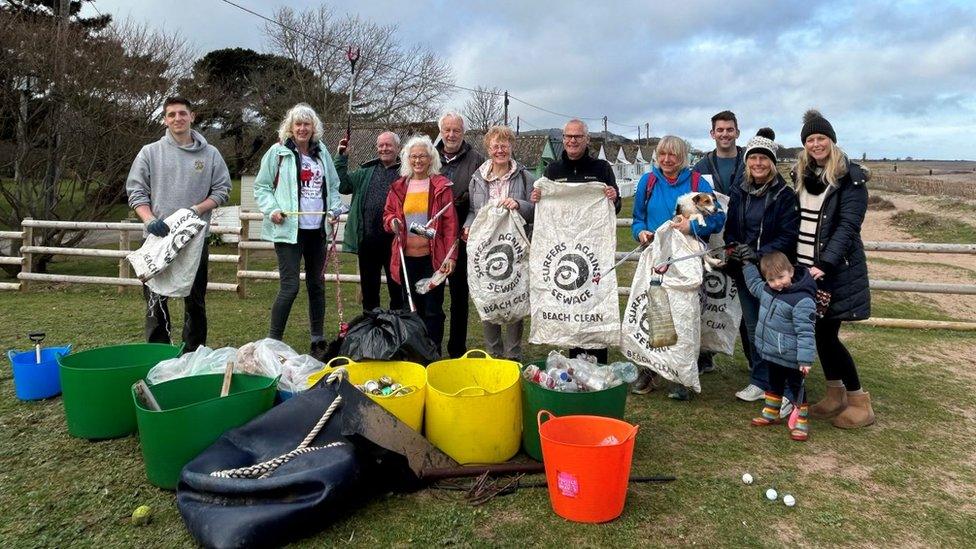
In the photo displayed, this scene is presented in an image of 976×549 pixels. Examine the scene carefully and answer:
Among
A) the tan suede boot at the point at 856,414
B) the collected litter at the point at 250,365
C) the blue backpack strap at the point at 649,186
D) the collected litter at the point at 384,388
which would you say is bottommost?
the tan suede boot at the point at 856,414

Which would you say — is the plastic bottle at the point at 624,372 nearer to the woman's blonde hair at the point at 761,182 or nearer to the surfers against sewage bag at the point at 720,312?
the surfers against sewage bag at the point at 720,312

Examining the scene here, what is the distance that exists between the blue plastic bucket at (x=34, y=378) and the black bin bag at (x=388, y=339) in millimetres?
1902

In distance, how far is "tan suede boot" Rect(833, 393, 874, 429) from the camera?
3.60m

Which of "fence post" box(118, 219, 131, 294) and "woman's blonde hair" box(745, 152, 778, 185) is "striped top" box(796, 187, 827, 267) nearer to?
"woman's blonde hair" box(745, 152, 778, 185)

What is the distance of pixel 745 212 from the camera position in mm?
3803

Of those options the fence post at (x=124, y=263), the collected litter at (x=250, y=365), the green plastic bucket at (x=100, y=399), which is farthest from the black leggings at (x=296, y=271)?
the fence post at (x=124, y=263)

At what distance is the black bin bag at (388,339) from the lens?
3348 millimetres

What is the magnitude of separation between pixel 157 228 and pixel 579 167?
8.92 feet

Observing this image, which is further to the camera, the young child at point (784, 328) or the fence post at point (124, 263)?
the fence post at point (124, 263)

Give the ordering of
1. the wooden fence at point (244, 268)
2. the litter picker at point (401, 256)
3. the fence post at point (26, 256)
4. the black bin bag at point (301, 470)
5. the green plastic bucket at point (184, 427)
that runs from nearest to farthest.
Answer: the black bin bag at point (301, 470)
the green plastic bucket at point (184, 427)
the litter picker at point (401, 256)
the wooden fence at point (244, 268)
the fence post at point (26, 256)

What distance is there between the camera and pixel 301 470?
7.97 feet

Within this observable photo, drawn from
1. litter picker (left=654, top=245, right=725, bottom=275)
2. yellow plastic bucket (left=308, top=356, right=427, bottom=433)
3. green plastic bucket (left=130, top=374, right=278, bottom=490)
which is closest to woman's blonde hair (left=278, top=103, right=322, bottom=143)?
yellow plastic bucket (left=308, top=356, right=427, bottom=433)

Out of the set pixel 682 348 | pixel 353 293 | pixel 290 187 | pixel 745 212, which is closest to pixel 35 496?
pixel 290 187

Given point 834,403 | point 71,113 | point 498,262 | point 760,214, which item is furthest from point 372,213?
point 71,113
